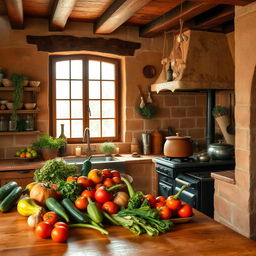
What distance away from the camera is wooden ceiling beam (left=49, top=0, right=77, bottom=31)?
12.2 feet

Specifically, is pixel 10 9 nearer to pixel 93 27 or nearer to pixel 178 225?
pixel 93 27

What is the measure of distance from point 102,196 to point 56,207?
0.89ft

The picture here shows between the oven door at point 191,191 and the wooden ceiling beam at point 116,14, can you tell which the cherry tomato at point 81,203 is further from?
the wooden ceiling beam at point 116,14

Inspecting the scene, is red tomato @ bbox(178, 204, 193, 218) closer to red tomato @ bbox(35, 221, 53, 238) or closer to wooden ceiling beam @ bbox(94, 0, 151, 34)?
red tomato @ bbox(35, 221, 53, 238)

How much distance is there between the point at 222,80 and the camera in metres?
4.80

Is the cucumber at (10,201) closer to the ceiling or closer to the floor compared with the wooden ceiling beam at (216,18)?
closer to the floor

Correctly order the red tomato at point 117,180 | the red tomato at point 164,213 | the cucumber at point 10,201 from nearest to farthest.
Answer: the red tomato at point 164,213 < the cucumber at point 10,201 < the red tomato at point 117,180

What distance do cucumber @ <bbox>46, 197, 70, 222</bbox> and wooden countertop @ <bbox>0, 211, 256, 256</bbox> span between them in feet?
0.30

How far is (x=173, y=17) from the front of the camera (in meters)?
4.39

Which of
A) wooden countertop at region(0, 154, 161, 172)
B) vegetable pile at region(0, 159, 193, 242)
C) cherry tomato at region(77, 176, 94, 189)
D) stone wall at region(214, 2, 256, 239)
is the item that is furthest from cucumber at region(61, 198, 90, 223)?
wooden countertop at region(0, 154, 161, 172)

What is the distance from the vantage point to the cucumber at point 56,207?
2027mm

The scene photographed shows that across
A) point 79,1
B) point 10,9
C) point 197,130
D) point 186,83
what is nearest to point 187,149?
point 186,83

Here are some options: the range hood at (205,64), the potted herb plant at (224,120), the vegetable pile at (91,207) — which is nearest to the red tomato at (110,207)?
the vegetable pile at (91,207)

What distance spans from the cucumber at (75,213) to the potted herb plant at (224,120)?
11.1 feet
